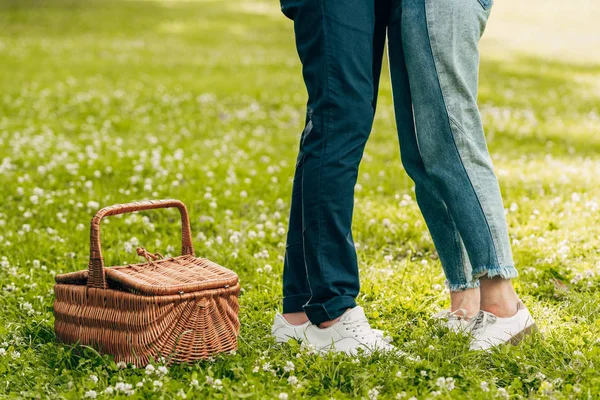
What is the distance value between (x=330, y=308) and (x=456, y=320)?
2.12 ft

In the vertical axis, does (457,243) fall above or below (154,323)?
above

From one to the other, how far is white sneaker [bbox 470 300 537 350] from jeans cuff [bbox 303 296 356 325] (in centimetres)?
58

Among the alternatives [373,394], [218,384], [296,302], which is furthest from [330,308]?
[218,384]

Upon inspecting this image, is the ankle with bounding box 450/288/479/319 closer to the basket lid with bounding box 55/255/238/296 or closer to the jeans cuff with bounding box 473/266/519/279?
the jeans cuff with bounding box 473/266/519/279

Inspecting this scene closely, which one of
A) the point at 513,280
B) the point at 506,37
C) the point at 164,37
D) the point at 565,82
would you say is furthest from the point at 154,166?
the point at 506,37

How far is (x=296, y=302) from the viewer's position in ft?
11.1

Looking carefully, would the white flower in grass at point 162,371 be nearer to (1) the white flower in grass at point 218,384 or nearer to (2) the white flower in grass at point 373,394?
(1) the white flower in grass at point 218,384

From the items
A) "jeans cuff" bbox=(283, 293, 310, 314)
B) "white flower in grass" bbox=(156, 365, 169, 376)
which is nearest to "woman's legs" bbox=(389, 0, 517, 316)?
"jeans cuff" bbox=(283, 293, 310, 314)

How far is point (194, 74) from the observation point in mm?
13484

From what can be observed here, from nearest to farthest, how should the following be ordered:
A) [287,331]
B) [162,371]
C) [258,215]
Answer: [162,371]
[287,331]
[258,215]

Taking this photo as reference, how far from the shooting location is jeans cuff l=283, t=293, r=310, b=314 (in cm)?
338

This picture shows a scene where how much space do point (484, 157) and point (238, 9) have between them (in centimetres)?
2256

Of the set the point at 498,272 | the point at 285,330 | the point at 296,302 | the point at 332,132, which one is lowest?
the point at 285,330

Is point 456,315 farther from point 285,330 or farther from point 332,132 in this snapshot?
point 332,132
